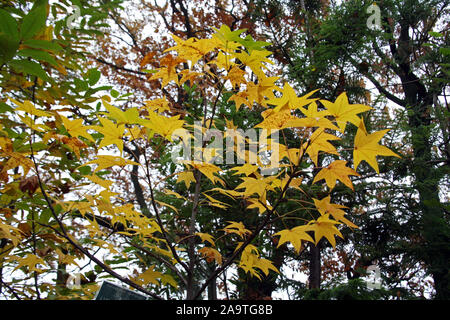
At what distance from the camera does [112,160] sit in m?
0.79

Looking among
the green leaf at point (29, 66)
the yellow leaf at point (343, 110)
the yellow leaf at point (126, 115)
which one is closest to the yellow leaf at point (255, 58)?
the yellow leaf at point (343, 110)

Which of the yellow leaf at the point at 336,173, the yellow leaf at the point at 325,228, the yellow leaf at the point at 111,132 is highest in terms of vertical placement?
the yellow leaf at the point at 111,132

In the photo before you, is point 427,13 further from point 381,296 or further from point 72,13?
point 72,13

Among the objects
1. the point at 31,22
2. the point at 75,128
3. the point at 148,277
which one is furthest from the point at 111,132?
the point at 148,277

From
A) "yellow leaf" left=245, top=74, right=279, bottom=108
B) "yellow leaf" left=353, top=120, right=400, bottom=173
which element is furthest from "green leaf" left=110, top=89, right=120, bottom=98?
"yellow leaf" left=353, top=120, right=400, bottom=173

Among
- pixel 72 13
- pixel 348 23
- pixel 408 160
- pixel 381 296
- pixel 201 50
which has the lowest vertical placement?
pixel 381 296

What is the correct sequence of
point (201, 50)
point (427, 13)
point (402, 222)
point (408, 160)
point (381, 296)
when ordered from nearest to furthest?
point (201, 50) < point (381, 296) < point (408, 160) < point (402, 222) < point (427, 13)

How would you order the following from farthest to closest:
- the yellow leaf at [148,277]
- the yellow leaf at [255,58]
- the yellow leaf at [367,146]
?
the yellow leaf at [148,277], the yellow leaf at [255,58], the yellow leaf at [367,146]

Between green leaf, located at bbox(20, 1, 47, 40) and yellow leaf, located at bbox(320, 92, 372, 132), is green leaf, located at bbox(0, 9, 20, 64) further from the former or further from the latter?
yellow leaf, located at bbox(320, 92, 372, 132)

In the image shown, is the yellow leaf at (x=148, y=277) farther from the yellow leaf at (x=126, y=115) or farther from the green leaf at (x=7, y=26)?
the green leaf at (x=7, y=26)

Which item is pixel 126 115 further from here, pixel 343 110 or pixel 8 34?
pixel 343 110

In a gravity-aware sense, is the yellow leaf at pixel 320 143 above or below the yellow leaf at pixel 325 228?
above
